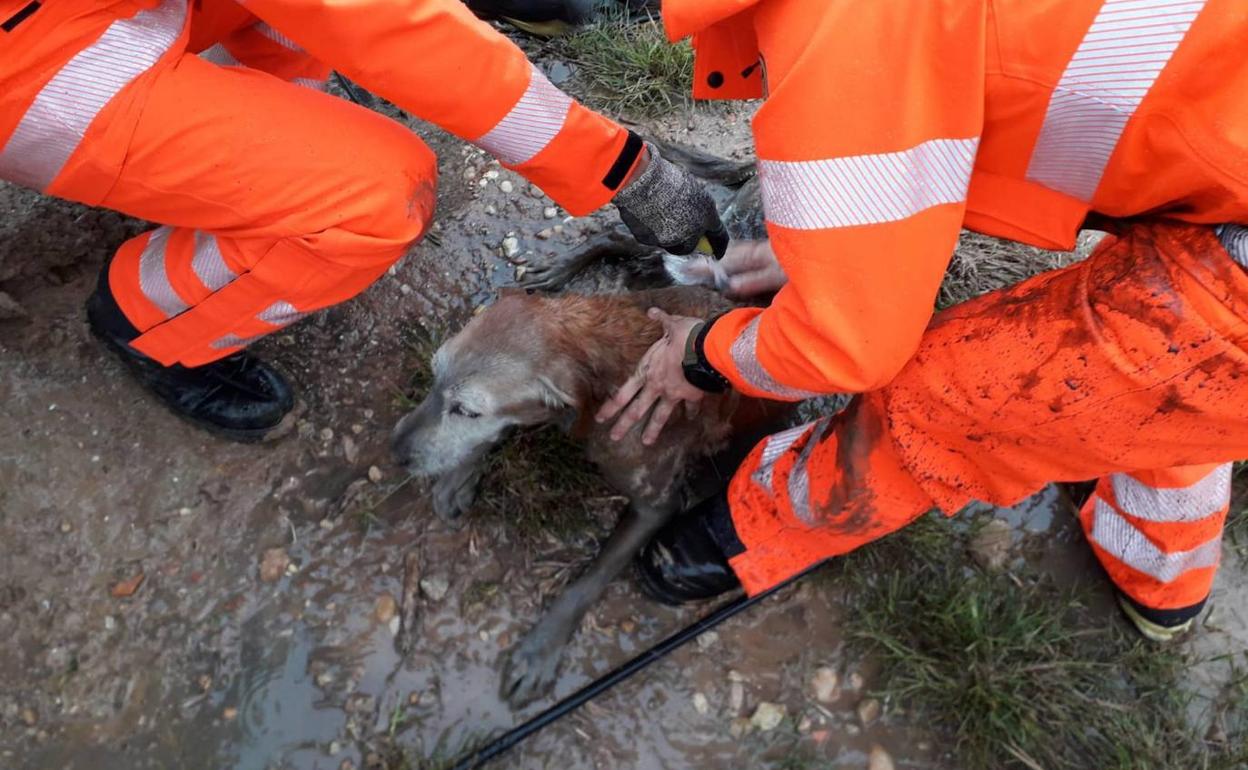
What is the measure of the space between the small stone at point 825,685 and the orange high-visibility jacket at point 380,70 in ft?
6.94

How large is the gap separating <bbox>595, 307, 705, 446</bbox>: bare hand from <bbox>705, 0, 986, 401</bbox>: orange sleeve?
685 mm

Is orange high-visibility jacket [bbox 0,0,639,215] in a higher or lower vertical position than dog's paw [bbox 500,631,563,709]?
higher

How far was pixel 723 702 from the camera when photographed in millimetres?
3051

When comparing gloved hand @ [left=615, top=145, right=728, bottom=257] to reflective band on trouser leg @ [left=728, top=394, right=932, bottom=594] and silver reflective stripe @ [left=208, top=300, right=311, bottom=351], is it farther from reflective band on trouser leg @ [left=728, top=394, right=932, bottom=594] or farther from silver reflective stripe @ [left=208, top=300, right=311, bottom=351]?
silver reflective stripe @ [left=208, top=300, right=311, bottom=351]

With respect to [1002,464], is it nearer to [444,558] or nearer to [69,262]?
[444,558]

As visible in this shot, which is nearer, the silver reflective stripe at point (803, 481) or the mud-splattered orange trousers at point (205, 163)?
the mud-splattered orange trousers at point (205, 163)

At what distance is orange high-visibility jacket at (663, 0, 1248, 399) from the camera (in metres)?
1.54

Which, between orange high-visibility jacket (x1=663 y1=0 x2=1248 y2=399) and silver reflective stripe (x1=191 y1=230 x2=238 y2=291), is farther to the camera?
silver reflective stripe (x1=191 y1=230 x2=238 y2=291)

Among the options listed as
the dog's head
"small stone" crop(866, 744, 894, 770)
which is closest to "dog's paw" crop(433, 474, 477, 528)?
the dog's head

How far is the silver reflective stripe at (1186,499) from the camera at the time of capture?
2.92m

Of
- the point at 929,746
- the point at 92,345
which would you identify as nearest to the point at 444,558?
the point at 92,345

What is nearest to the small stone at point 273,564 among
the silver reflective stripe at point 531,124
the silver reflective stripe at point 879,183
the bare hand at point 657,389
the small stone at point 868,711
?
the bare hand at point 657,389

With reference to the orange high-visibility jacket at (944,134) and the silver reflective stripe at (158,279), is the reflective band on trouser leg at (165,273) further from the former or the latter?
the orange high-visibility jacket at (944,134)

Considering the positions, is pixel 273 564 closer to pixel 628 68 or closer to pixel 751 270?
pixel 751 270
